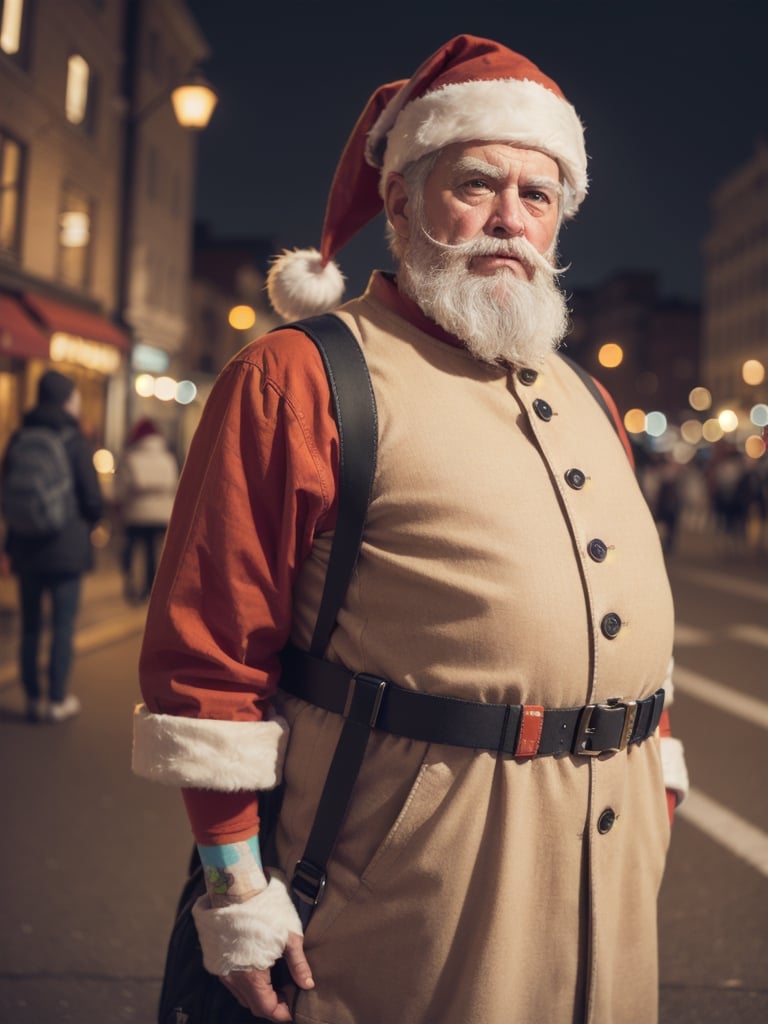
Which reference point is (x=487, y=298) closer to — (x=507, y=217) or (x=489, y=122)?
(x=507, y=217)

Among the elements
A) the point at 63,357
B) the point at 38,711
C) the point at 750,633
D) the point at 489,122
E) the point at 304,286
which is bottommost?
the point at 38,711

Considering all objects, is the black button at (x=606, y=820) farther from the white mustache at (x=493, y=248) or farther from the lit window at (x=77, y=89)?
the lit window at (x=77, y=89)

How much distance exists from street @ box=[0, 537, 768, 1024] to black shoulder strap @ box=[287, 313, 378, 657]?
2.04 meters

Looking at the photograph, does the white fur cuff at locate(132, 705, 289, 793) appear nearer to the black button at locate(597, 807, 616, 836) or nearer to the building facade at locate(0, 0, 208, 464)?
the black button at locate(597, 807, 616, 836)

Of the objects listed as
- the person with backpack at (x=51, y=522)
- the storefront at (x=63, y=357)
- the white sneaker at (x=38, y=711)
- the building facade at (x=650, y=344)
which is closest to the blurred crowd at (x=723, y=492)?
the storefront at (x=63, y=357)

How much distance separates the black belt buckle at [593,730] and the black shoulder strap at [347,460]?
0.47m

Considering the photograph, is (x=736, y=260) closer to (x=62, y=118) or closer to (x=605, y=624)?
(x=62, y=118)

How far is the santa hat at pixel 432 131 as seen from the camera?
6.66 ft

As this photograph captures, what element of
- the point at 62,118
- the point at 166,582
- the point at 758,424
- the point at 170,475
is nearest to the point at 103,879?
the point at 166,582

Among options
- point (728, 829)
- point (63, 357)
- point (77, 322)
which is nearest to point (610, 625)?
point (728, 829)

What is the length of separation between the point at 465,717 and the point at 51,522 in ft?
16.3

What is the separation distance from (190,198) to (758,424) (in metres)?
35.5

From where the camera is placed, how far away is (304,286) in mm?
2301

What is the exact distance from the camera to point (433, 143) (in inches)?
79.0
